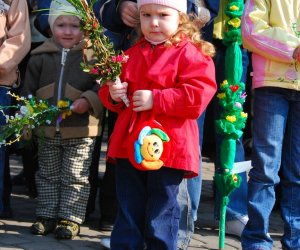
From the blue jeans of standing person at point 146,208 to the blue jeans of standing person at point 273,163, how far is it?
0.62 meters

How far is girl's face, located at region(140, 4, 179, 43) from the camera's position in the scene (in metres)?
4.16

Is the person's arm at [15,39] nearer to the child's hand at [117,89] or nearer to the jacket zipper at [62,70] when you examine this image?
the jacket zipper at [62,70]

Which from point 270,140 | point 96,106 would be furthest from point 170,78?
point 96,106

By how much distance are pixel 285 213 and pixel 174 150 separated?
1.01 m

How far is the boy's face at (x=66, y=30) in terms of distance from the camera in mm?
5359

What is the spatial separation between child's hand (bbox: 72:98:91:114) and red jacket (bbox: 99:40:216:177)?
90 centimetres

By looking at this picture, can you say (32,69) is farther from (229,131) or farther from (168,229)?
(168,229)

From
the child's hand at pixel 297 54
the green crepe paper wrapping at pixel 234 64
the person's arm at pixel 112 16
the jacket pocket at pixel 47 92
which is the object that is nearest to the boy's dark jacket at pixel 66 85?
the jacket pocket at pixel 47 92

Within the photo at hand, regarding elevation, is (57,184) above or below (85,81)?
below

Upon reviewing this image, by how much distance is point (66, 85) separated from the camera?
17.3 feet

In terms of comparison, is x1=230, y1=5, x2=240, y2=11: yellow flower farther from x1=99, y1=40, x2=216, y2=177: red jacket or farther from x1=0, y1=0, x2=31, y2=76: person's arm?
x1=0, y1=0, x2=31, y2=76: person's arm

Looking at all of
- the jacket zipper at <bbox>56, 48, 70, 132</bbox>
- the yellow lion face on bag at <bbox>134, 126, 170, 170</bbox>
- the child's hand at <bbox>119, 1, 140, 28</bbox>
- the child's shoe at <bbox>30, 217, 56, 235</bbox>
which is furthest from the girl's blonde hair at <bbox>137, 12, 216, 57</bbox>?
the child's shoe at <bbox>30, 217, 56, 235</bbox>

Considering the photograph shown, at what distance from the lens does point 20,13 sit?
5.43 meters

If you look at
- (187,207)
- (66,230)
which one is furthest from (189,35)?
(66,230)
